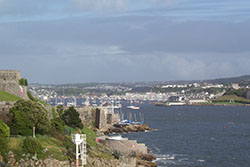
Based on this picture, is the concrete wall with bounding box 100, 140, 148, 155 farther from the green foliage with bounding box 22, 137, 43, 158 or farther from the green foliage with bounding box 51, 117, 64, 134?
the green foliage with bounding box 22, 137, 43, 158

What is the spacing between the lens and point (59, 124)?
159ft

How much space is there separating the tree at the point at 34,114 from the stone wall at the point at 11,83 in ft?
54.1

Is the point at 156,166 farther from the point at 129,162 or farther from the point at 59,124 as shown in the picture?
the point at 59,124

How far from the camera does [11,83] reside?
194 ft

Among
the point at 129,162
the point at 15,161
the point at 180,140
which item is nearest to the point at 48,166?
the point at 15,161

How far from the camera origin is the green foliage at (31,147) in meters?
35.6

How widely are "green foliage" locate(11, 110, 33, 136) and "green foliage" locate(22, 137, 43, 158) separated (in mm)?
4144

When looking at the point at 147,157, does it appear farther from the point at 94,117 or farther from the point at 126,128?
the point at 126,128

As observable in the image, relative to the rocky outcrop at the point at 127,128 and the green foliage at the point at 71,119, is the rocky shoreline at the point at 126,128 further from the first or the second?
the green foliage at the point at 71,119

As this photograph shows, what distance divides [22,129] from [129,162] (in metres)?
14.5

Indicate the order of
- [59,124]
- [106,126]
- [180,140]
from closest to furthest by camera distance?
1. [59,124]
2. [180,140]
3. [106,126]

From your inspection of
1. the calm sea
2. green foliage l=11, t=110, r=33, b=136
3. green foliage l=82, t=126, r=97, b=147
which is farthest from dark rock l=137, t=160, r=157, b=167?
green foliage l=11, t=110, r=33, b=136

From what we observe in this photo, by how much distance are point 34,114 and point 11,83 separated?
18.1 meters

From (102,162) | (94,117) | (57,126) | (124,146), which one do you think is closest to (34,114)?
(57,126)
